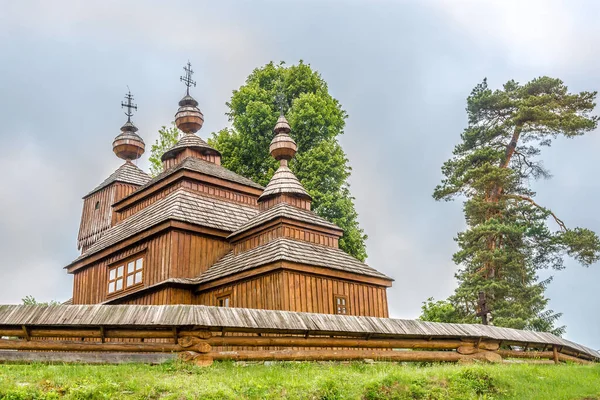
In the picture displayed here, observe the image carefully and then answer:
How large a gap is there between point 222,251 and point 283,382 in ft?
34.9

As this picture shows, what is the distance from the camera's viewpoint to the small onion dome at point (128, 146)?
30688 mm

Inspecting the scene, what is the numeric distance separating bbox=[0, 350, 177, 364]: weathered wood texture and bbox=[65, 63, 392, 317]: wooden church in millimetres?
5590

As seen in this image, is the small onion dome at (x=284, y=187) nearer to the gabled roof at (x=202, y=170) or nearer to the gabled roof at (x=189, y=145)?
the gabled roof at (x=202, y=170)

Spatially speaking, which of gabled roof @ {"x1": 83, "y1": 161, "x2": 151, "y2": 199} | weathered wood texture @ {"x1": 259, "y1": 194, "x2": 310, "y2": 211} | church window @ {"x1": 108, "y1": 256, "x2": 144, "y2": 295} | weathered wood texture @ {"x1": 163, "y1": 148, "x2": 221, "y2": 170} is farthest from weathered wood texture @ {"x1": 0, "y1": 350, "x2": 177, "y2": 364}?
gabled roof @ {"x1": 83, "y1": 161, "x2": 151, "y2": 199}

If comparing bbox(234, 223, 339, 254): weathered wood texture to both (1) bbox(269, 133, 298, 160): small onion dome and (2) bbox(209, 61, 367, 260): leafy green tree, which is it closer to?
(1) bbox(269, 133, 298, 160): small onion dome

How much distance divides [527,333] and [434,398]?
6.11m

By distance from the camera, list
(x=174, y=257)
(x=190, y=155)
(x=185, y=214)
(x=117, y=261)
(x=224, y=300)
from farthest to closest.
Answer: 1. (x=190, y=155)
2. (x=117, y=261)
3. (x=185, y=214)
4. (x=174, y=257)
5. (x=224, y=300)

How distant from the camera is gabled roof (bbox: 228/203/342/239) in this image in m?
18.9

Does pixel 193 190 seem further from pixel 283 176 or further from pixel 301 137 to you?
pixel 301 137

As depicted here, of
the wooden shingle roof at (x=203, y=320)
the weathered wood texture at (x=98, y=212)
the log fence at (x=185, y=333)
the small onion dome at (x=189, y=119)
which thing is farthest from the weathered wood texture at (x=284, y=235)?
the weathered wood texture at (x=98, y=212)

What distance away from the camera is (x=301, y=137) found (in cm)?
3033

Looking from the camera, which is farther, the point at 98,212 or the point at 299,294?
the point at 98,212

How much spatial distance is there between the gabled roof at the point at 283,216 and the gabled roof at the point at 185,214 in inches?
44.6

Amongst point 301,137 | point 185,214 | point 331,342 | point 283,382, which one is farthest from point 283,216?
point 301,137
